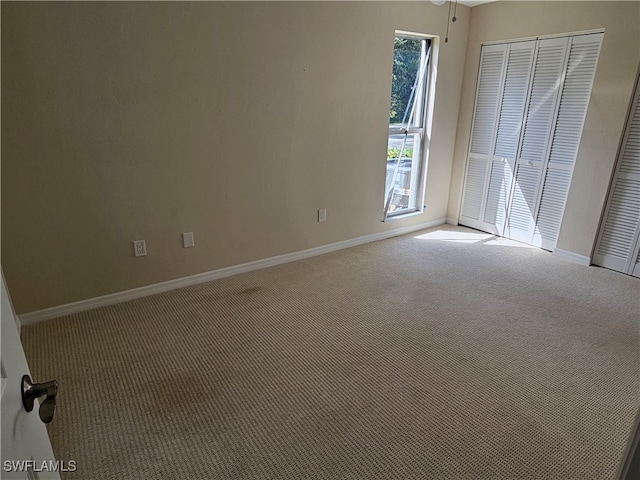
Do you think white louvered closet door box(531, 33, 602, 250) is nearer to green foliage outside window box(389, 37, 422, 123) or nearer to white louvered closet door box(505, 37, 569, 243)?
white louvered closet door box(505, 37, 569, 243)

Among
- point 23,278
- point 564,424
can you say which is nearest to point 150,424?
point 23,278

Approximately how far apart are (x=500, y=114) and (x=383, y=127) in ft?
4.11

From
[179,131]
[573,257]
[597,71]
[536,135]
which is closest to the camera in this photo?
[179,131]

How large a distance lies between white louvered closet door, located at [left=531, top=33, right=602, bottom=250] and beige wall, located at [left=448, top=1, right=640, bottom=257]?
0.21ft

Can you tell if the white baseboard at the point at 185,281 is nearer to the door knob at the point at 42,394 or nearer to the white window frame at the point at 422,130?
the white window frame at the point at 422,130

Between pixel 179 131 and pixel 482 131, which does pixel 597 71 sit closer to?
pixel 482 131

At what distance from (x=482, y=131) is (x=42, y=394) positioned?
439 centimetres

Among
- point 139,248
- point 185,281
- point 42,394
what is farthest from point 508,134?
point 42,394

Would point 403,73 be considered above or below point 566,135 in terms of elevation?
above

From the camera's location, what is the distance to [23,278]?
8.09ft

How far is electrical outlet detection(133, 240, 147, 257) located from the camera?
280 cm

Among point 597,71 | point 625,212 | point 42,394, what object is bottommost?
point 625,212

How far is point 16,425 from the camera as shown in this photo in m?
0.65

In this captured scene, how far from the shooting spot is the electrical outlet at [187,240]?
9.80ft
